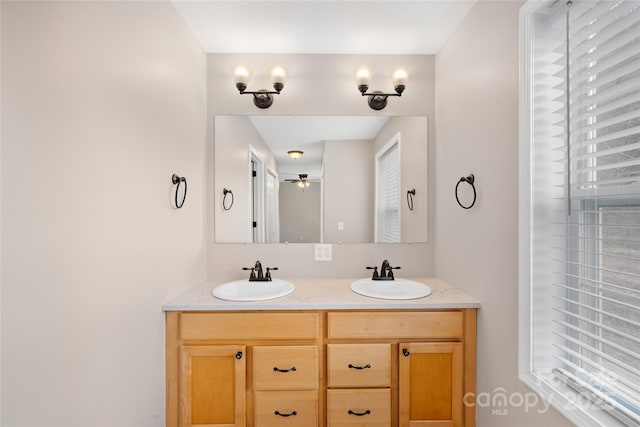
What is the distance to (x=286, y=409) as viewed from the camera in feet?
5.14

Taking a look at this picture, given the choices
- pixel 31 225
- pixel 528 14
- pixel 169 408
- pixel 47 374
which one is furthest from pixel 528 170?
pixel 169 408

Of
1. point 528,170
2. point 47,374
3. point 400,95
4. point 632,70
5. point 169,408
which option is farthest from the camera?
point 400,95

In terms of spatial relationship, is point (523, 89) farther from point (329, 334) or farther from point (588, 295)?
point (329, 334)

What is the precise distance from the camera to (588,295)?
1001mm

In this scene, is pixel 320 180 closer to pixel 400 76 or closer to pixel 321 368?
pixel 400 76

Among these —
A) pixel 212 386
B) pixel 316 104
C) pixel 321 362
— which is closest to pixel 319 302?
pixel 321 362

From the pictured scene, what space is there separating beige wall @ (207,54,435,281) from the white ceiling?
0.07 meters

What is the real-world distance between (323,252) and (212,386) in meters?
1.05

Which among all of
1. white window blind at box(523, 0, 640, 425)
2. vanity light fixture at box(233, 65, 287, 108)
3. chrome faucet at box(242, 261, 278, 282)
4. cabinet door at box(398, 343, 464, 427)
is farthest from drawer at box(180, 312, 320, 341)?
vanity light fixture at box(233, 65, 287, 108)

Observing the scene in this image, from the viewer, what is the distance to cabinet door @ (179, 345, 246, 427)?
5.06 ft

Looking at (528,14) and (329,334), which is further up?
(528,14)

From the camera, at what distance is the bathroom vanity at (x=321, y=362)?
1.55 meters

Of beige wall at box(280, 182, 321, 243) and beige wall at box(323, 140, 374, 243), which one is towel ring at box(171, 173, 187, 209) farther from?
beige wall at box(323, 140, 374, 243)

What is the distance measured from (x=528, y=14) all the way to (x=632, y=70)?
0.51 metres
